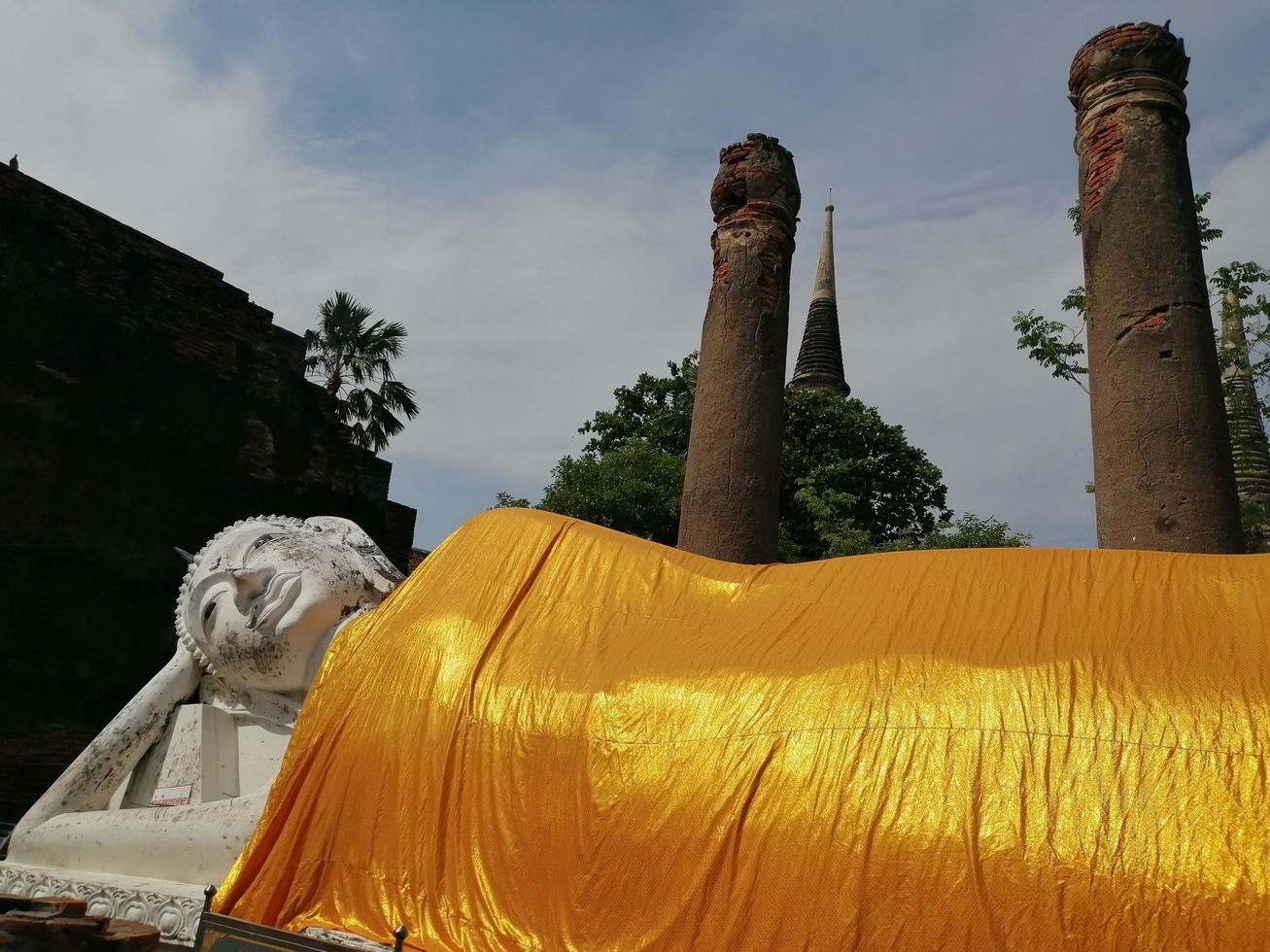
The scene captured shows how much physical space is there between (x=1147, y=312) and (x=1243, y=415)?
5.22 m

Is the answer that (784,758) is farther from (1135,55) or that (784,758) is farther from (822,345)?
(822,345)

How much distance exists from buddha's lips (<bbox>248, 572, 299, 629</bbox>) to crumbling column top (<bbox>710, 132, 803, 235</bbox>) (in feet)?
16.3

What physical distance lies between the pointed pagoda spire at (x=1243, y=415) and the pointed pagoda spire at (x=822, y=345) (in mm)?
11682

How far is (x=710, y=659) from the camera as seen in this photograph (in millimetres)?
2697

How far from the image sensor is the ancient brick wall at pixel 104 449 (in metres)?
8.84

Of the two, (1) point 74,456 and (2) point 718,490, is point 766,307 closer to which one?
(2) point 718,490

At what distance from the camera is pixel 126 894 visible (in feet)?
10.1

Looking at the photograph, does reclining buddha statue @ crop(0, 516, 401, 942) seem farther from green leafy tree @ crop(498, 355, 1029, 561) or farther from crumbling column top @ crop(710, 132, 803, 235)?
green leafy tree @ crop(498, 355, 1029, 561)

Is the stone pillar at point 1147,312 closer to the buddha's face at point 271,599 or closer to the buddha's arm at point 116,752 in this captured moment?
the buddha's face at point 271,599

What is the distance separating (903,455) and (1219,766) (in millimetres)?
17766

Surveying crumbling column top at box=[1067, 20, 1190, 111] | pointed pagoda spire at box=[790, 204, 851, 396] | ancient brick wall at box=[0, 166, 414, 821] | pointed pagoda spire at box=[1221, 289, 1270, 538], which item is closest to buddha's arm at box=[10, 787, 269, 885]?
crumbling column top at box=[1067, 20, 1190, 111]

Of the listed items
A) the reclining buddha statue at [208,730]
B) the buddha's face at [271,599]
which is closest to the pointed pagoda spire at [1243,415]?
the buddha's face at [271,599]

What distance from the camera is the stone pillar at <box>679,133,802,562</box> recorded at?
22.1ft

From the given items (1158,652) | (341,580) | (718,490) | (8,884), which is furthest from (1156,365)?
(8,884)
